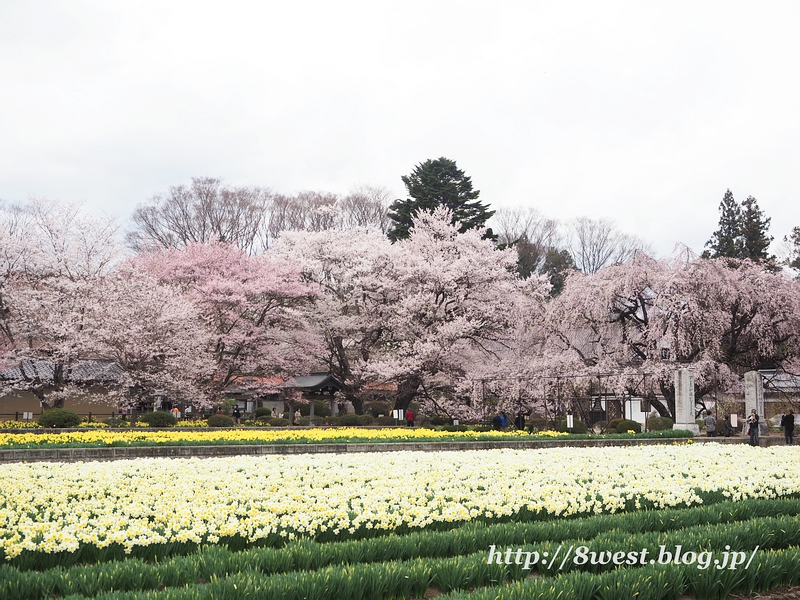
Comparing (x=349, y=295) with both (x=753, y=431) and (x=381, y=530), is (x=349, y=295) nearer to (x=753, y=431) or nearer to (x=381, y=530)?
(x=753, y=431)

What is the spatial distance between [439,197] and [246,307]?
1967cm

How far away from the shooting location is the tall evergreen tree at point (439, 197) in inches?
1934

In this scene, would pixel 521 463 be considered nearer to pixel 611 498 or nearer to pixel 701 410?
pixel 611 498

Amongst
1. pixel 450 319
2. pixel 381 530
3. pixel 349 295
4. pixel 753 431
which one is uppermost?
pixel 349 295

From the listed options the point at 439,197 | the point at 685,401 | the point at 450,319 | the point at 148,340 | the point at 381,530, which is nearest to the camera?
the point at 381,530

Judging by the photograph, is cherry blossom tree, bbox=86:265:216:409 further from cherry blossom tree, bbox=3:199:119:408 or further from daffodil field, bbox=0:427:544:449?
daffodil field, bbox=0:427:544:449

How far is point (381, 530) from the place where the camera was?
7.47 m

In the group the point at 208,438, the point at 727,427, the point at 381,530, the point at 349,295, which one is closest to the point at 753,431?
the point at 727,427

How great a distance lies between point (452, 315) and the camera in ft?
112

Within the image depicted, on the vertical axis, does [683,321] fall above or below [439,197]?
below

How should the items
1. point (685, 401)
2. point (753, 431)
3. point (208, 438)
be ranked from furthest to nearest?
point (685, 401) < point (753, 431) < point (208, 438)

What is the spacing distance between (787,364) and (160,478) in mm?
27770

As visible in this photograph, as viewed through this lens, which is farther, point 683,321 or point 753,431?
point 683,321

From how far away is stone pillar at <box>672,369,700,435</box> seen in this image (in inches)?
973
